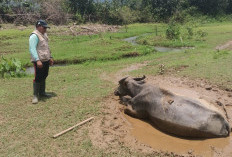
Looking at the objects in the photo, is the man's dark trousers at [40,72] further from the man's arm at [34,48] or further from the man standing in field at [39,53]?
the man's arm at [34,48]

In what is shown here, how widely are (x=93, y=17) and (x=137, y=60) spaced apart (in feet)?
95.9

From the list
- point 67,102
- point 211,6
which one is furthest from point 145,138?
point 211,6

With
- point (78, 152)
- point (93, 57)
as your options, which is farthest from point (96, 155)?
point (93, 57)

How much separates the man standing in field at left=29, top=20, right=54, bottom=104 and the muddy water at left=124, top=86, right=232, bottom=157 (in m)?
3.07

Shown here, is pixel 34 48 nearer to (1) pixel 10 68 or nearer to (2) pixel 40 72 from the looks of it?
(2) pixel 40 72

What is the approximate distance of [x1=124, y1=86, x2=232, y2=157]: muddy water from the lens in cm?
452

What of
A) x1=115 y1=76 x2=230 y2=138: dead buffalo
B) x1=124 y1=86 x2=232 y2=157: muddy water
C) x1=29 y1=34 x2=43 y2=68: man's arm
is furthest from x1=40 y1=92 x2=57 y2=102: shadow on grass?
x1=124 y1=86 x2=232 y2=157: muddy water

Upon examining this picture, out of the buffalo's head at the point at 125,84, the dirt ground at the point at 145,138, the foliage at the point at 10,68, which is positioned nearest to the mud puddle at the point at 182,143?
the dirt ground at the point at 145,138

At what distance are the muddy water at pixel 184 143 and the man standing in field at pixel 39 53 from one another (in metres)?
3.07

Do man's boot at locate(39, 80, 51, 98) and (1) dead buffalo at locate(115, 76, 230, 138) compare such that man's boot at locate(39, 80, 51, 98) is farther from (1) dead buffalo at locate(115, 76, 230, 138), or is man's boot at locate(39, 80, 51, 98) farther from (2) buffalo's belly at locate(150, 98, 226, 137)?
(2) buffalo's belly at locate(150, 98, 226, 137)

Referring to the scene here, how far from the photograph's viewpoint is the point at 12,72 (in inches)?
400

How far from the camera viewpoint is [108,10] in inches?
1563

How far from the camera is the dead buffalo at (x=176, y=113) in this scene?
15.2 feet

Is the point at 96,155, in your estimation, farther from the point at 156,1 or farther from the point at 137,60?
the point at 156,1
